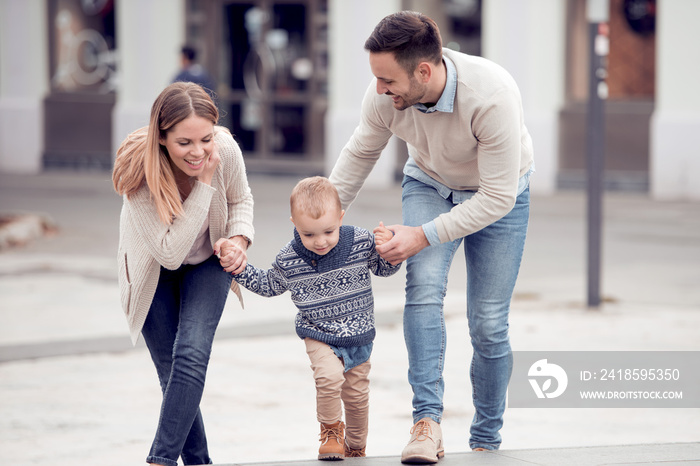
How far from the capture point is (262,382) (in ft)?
19.7

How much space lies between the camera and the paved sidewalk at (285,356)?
15.9ft

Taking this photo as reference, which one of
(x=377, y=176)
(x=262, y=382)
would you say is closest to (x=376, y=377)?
(x=262, y=382)

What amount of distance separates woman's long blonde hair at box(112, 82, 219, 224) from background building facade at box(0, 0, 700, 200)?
472 inches

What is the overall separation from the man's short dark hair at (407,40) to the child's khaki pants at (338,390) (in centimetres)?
103

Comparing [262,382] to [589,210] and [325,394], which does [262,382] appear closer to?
[325,394]

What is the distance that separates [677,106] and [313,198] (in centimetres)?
1204

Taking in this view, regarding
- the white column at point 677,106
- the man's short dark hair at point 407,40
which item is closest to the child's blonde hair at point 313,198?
the man's short dark hair at point 407,40

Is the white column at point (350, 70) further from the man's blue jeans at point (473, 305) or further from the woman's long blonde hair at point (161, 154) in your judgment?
the woman's long blonde hair at point (161, 154)

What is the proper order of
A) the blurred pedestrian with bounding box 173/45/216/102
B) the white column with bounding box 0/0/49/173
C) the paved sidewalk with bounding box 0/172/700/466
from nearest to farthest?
the paved sidewalk with bounding box 0/172/700/466 → the blurred pedestrian with bounding box 173/45/216/102 → the white column with bounding box 0/0/49/173

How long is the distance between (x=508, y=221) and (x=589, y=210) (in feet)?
13.7

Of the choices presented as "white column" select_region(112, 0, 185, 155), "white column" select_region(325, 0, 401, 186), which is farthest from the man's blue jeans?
"white column" select_region(112, 0, 185, 155)

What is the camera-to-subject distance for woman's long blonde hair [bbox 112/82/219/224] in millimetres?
3738

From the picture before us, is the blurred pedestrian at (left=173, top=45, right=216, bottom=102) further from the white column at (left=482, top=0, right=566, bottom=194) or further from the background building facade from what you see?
the white column at (left=482, top=0, right=566, bottom=194)

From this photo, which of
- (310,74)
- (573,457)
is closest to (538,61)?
(310,74)
